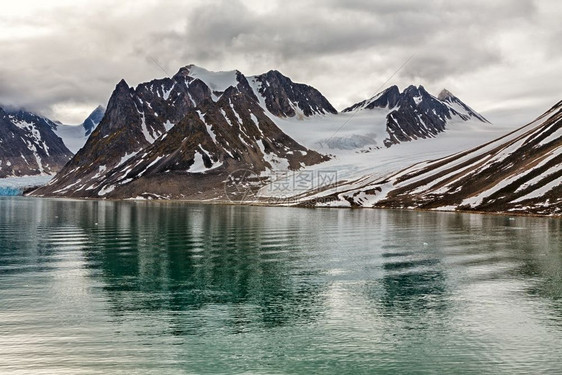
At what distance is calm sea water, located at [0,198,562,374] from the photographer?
30.0m

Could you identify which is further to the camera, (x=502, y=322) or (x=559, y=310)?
(x=559, y=310)

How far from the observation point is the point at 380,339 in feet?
112

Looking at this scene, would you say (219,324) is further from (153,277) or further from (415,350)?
(153,277)

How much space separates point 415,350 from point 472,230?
85330mm

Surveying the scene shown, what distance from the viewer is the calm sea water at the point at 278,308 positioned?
1183 inches

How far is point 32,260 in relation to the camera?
64.1 m

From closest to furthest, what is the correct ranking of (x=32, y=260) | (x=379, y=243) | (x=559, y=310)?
(x=559, y=310)
(x=32, y=260)
(x=379, y=243)

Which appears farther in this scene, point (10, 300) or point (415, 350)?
point (10, 300)

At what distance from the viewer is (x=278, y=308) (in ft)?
138

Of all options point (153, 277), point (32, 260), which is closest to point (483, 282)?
point (153, 277)

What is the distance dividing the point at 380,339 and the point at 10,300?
29596 mm

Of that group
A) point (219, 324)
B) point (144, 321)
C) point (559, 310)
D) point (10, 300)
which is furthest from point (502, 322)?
point (10, 300)

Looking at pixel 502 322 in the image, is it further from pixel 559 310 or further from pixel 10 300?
pixel 10 300

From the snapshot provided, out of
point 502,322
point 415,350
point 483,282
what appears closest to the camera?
point 415,350
